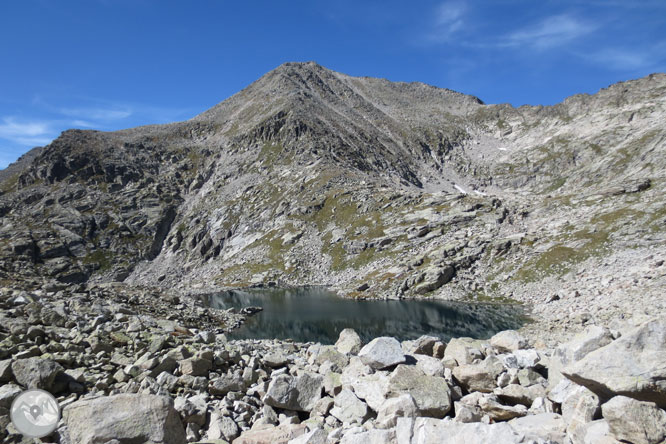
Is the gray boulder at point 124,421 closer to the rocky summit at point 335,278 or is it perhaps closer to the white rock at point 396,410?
the rocky summit at point 335,278

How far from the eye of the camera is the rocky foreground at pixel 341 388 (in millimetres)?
8289

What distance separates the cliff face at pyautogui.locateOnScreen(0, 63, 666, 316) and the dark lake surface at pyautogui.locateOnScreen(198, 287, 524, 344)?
7.85 m

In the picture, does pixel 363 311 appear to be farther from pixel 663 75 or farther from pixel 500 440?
pixel 663 75

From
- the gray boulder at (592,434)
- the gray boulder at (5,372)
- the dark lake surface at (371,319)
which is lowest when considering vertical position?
the dark lake surface at (371,319)

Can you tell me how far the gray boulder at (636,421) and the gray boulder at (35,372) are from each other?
17.2 m

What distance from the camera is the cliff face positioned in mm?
70000

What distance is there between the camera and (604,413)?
7.70 m

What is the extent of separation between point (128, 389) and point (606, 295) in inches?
1940

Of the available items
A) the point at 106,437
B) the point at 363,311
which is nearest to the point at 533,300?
the point at 363,311

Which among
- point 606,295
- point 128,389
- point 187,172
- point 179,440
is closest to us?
point 179,440

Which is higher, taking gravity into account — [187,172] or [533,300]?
[187,172]

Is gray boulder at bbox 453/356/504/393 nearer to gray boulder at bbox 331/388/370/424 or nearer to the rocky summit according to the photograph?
the rocky summit

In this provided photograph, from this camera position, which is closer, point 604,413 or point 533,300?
point 604,413

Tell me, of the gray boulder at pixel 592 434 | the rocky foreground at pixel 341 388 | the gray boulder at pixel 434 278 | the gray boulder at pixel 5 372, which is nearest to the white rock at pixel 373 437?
the rocky foreground at pixel 341 388
